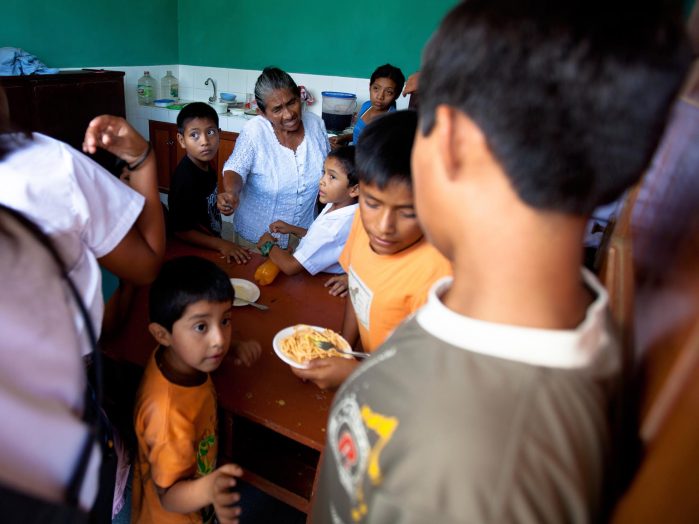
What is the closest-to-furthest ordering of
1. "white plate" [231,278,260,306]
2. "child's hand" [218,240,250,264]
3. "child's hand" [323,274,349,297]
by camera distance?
"white plate" [231,278,260,306], "child's hand" [323,274,349,297], "child's hand" [218,240,250,264]

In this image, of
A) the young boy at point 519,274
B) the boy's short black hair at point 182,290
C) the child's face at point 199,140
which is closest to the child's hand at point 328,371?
the boy's short black hair at point 182,290

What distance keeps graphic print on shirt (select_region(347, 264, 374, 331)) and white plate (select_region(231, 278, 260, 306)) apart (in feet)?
1.35

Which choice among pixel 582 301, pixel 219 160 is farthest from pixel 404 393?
pixel 219 160

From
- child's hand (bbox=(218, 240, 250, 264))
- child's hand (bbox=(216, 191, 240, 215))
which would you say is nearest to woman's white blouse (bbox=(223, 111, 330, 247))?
child's hand (bbox=(216, 191, 240, 215))

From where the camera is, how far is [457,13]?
1.79 ft

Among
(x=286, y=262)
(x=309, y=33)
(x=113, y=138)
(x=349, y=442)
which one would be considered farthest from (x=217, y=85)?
(x=349, y=442)

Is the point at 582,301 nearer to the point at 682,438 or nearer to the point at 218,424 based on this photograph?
the point at 682,438

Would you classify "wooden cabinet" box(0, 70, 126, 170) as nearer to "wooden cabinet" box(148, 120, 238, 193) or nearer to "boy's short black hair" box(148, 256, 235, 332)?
"wooden cabinet" box(148, 120, 238, 193)

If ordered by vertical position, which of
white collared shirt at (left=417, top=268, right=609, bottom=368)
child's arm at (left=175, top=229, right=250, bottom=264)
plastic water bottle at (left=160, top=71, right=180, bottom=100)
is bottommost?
child's arm at (left=175, top=229, right=250, bottom=264)

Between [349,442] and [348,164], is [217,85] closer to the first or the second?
[348,164]

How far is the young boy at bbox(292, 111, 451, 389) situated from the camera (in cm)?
118

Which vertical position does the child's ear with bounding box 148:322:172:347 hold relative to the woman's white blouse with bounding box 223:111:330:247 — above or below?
below

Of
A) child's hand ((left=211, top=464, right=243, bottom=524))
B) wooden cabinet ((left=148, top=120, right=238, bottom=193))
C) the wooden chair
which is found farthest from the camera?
wooden cabinet ((left=148, top=120, right=238, bottom=193))

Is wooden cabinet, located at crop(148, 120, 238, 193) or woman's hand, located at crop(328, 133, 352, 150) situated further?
wooden cabinet, located at crop(148, 120, 238, 193)
